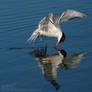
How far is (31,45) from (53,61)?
4.15 feet

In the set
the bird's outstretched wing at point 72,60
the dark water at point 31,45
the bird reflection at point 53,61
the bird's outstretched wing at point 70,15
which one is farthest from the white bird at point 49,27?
the bird's outstretched wing at point 72,60

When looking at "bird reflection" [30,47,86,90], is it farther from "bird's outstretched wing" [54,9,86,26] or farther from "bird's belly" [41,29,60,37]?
"bird's outstretched wing" [54,9,86,26]

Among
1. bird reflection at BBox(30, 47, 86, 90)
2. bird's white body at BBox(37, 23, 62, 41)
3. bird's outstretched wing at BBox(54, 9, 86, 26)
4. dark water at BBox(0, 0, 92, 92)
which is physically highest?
bird's outstretched wing at BBox(54, 9, 86, 26)

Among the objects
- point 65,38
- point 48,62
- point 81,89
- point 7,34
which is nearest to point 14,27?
point 7,34

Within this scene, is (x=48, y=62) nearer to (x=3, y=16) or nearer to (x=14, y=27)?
(x=14, y=27)

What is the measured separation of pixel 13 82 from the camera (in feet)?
28.8

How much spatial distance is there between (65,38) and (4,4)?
12.9 ft

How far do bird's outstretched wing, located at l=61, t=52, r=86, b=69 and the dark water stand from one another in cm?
15

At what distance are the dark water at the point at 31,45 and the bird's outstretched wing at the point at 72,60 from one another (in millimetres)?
148

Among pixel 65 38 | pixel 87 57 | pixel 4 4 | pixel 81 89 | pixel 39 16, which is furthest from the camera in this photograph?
pixel 4 4

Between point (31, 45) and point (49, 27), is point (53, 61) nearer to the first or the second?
point (31, 45)

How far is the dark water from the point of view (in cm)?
859

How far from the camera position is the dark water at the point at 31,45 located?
338 inches

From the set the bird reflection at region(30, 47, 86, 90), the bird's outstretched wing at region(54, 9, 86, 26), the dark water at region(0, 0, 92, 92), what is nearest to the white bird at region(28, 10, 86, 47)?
the bird's outstretched wing at region(54, 9, 86, 26)
